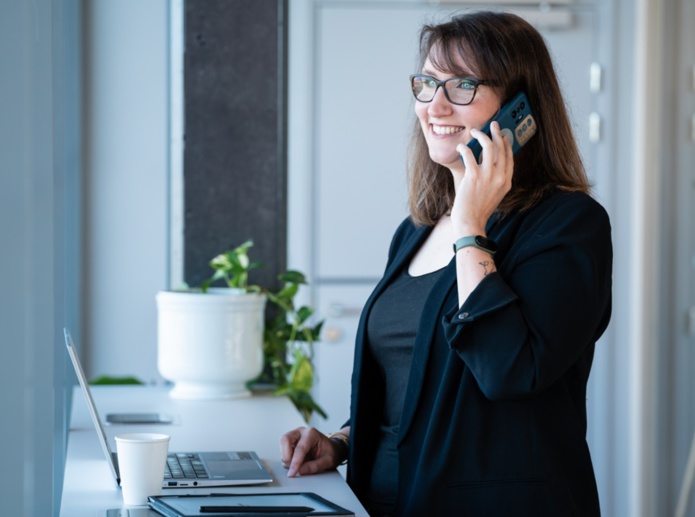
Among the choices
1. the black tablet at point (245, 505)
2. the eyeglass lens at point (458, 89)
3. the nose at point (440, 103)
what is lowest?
the black tablet at point (245, 505)

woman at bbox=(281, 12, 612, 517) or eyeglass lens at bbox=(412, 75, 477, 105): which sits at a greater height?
eyeglass lens at bbox=(412, 75, 477, 105)

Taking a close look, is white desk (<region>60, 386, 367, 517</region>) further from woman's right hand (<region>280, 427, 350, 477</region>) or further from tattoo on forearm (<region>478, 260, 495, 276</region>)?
tattoo on forearm (<region>478, 260, 495, 276</region>)

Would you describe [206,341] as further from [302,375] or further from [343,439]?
[343,439]

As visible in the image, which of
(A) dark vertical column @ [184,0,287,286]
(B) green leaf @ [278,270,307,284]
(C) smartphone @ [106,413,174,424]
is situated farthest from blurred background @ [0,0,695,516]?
(C) smartphone @ [106,413,174,424]

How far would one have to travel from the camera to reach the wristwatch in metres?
1.60

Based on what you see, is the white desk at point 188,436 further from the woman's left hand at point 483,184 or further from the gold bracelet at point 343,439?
the woman's left hand at point 483,184

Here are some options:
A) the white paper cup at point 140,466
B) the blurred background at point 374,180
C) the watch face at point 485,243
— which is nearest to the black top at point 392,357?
the watch face at point 485,243

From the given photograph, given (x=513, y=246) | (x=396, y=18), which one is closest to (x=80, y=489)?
(x=513, y=246)

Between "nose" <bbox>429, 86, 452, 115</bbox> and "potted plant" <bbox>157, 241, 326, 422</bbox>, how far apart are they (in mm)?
1070

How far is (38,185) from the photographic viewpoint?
1.52 m

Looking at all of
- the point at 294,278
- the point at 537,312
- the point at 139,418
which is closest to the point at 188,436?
the point at 139,418

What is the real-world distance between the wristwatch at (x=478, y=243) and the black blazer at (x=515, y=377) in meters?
0.04

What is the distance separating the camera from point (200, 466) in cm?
171

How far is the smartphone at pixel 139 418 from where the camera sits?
234 cm
